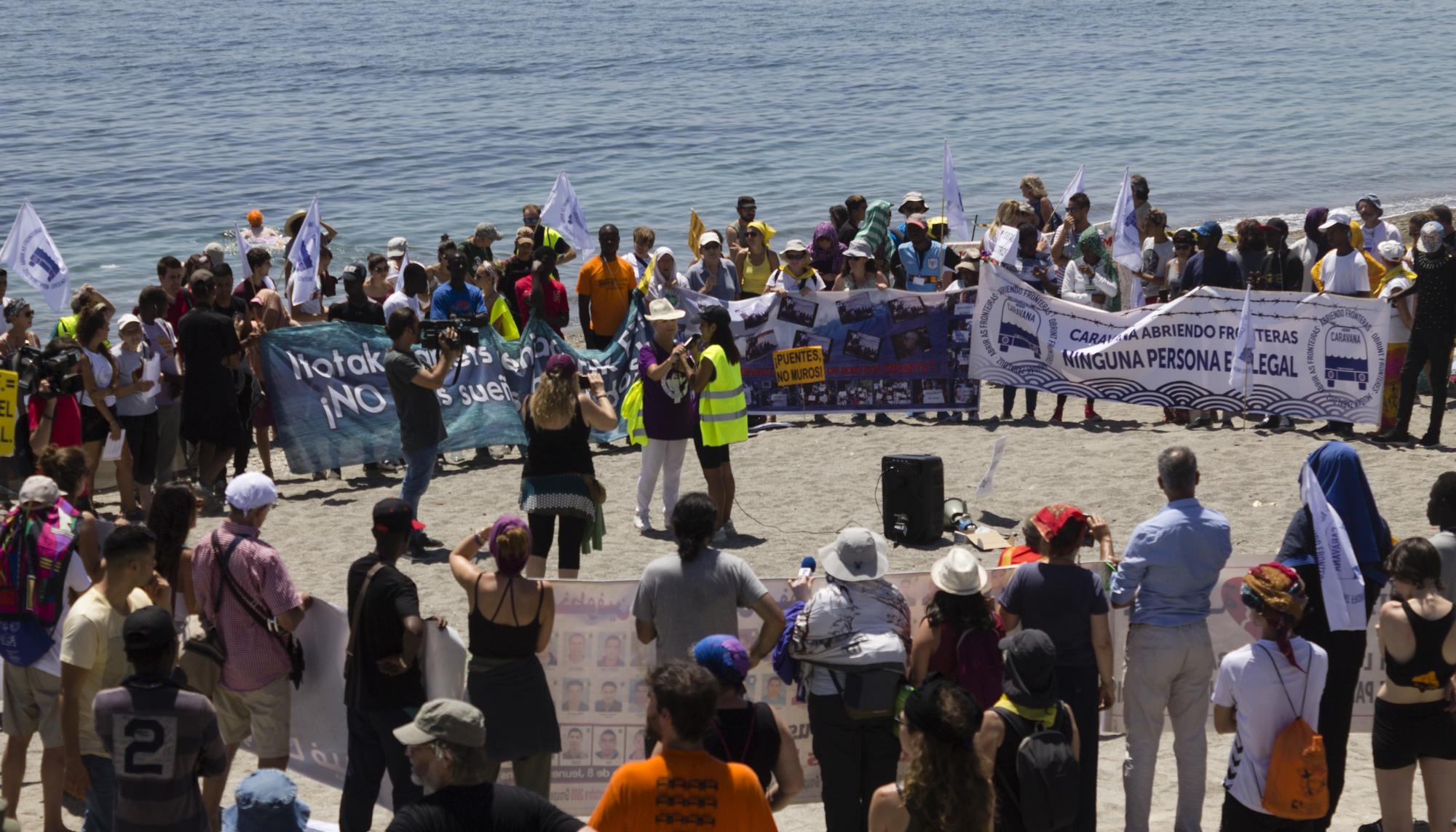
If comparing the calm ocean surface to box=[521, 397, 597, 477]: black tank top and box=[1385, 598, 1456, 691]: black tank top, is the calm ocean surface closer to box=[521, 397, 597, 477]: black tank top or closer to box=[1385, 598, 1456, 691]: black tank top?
box=[521, 397, 597, 477]: black tank top

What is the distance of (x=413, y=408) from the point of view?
10766 millimetres

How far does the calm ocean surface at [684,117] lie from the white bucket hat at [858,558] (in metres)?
21.2

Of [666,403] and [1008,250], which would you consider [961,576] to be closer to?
[666,403]

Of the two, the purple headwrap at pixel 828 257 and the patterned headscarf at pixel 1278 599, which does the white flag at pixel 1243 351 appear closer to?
the purple headwrap at pixel 828 257

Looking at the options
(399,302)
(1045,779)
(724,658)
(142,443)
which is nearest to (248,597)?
(724,658)

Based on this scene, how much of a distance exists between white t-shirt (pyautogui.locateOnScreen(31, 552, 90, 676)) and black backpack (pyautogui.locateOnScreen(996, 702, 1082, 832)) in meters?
4.17

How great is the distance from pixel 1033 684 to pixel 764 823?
48.1 inches

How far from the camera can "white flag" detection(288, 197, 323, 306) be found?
14047 millimetres

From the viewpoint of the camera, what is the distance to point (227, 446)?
12.1m

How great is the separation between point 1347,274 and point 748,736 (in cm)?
953

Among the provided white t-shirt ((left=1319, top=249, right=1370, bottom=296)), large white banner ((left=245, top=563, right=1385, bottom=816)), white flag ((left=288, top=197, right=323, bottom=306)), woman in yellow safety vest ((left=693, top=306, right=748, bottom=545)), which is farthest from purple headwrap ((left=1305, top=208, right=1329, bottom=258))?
white flag ((left=288, top=197, right=323, bottom=306))

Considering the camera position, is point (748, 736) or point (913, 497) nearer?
point (748, 736)

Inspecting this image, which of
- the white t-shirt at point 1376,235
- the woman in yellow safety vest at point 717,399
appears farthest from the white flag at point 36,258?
the white t-shirt at point 1376,235

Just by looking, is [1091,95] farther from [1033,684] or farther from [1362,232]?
[1033,684]
